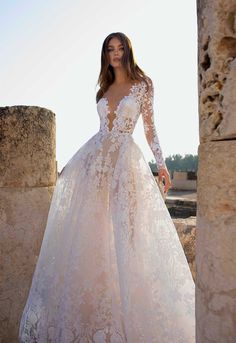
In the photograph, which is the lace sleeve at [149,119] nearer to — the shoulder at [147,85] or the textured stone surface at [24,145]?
the shoulder at [147,85]

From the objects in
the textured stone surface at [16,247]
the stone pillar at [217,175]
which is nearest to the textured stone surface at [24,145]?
the textured stone surface at [16,247]

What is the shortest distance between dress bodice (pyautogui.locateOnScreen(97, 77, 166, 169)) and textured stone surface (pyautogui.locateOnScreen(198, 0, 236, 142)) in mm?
1213

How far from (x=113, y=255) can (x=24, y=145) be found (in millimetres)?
1189

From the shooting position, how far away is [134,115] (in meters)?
2.48

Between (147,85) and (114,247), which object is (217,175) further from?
(147,85)

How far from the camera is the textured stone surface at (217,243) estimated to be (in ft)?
3.70

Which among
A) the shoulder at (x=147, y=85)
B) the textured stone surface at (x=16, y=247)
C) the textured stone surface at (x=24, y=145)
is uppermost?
the shoulder at (x=147, y=85)

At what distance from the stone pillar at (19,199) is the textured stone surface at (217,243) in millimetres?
1795

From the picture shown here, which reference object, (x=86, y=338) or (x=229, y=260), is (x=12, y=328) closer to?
(x=86, y=338)

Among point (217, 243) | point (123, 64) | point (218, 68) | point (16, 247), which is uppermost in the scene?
point (123, 64)

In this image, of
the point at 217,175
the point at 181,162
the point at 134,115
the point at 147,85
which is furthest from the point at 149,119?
the point at 181,162

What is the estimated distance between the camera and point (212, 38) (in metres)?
1.20

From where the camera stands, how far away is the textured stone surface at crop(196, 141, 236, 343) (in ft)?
3.70

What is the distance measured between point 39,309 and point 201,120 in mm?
1651
